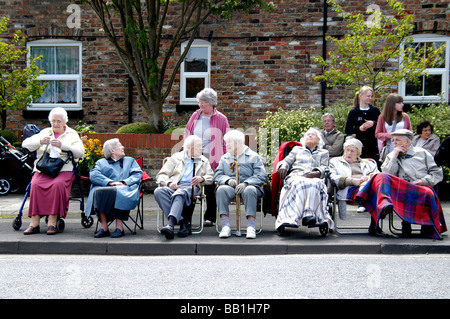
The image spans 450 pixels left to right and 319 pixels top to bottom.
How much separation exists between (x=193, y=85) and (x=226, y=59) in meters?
1.17

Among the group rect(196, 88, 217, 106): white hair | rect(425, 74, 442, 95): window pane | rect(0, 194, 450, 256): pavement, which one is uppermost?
rect(425, 74, 442, 95): window pane

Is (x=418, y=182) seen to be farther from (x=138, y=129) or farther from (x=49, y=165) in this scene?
(x=138, y=129)

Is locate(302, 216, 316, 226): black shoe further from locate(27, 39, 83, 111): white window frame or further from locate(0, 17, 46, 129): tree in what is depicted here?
locate(27, 39, 83, 111): white window frame

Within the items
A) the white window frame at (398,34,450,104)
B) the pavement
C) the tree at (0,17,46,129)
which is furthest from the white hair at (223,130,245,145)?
the white window frame at (398,34,450,104)

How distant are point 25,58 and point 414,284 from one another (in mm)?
13060

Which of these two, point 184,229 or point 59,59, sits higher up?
point 59,59

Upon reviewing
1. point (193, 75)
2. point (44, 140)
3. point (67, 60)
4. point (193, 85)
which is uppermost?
point (67, 60)

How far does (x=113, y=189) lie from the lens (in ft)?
25.1

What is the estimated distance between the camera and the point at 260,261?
6457 mm

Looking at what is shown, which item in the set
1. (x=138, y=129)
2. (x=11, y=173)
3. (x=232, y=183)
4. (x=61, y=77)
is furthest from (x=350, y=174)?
(x=61, y=77)

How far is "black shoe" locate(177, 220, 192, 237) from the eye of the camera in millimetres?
7609

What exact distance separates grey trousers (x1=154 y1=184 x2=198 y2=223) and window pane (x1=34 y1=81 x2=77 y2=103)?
8.62m

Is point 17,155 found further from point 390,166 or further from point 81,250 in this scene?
point 390,166

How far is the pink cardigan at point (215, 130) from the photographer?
342 inches
